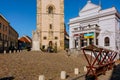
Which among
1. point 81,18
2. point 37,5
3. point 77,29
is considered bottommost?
point 77,29

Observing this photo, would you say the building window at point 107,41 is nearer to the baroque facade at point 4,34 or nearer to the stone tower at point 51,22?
the stone tower at point 51,22

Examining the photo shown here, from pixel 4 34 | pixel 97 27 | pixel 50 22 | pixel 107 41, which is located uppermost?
pixel 50 22

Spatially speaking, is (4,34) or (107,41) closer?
(107,41)

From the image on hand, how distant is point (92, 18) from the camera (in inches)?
1326

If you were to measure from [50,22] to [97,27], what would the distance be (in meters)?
16.1

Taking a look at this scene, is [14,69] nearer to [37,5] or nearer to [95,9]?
[95,9]

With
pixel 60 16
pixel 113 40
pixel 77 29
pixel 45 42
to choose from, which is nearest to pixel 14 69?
pixel 113 40

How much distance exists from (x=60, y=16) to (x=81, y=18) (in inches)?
385

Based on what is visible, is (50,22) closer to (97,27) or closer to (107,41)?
(97,27)

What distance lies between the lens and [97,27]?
32.2 m

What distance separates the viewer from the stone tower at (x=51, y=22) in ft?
143

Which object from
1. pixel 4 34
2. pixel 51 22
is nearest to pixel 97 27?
pixel 51 22

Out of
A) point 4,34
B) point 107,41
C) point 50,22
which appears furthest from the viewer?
point 50,22

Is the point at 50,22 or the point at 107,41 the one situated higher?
the point at 50,22
